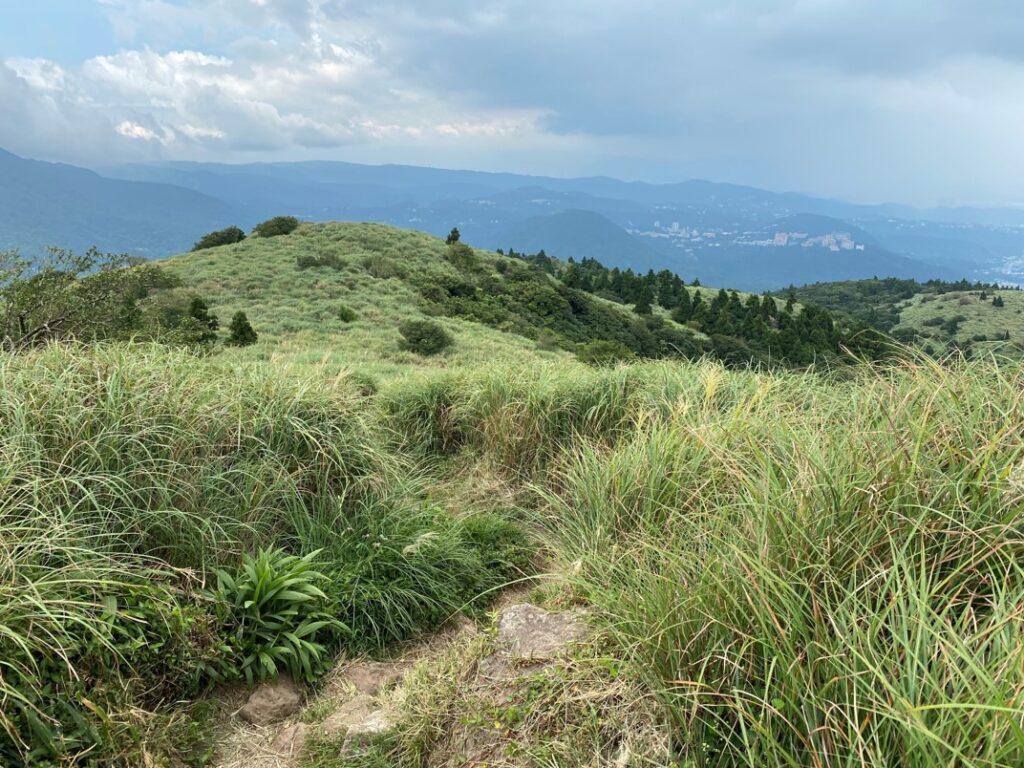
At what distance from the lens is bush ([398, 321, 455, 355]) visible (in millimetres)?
18781

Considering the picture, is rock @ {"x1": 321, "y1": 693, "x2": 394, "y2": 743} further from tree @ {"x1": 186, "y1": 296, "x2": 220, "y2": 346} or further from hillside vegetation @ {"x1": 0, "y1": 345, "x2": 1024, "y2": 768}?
tree @ {"x1": 186, "y1": 296, "x2": 220, "y2": 346}

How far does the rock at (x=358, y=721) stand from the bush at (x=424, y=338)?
1591 centimetres

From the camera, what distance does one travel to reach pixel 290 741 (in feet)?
8.37

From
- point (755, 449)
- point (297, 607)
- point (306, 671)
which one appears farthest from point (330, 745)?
point (755, 449)

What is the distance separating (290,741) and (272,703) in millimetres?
240

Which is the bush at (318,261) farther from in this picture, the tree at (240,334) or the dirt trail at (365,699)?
the dirt trail at (365,699)

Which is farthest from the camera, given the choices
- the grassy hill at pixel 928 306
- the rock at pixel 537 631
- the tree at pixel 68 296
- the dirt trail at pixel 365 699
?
the grassy hill at pixel 928 306

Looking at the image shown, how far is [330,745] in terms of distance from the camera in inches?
99.0

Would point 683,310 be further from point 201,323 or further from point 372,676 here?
point 372,676

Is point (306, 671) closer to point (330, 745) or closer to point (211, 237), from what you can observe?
point (330, 745)

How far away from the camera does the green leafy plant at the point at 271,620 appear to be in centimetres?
278

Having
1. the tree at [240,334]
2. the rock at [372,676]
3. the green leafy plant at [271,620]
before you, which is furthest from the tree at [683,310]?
the green leafy plant at [271,620]

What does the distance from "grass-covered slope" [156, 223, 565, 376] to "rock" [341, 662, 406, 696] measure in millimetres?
8799

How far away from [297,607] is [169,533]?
77 cm
